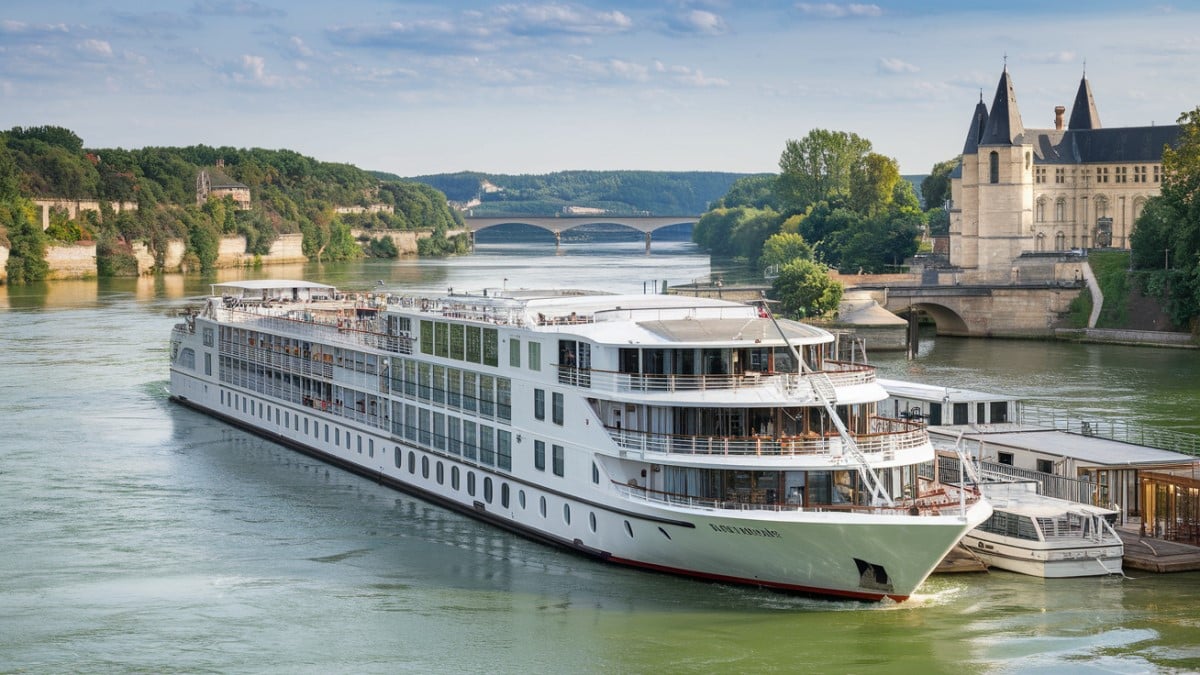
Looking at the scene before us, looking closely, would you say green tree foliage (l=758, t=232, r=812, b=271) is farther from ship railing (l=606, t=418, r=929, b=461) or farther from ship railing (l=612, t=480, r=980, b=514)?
ship railing (l=612, t=480, r=980, b=514)

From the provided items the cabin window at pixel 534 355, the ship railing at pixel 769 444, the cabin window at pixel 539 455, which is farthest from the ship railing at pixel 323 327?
the ship railing at pixel 769 444

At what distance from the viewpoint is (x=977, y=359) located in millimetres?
63906

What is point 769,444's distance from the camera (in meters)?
24.4

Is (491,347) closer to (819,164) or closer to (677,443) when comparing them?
(677,443)

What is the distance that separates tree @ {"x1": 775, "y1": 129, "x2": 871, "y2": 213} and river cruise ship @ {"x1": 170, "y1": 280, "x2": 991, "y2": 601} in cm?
9107

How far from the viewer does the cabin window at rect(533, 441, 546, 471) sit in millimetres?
27606

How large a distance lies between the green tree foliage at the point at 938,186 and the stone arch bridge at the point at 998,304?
127 feet

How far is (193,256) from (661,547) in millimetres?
109683

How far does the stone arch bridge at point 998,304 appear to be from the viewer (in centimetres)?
7544

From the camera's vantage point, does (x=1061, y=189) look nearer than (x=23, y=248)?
Yes

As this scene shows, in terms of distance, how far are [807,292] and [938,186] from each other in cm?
4911

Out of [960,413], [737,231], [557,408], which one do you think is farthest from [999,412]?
[737,231]

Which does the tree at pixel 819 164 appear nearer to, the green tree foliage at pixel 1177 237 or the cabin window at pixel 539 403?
the green tree foliage at pixel 1177 237

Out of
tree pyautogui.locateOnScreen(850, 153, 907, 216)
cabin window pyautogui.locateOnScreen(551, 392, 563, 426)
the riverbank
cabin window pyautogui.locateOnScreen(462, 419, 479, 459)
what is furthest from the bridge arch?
cabin window pyautogui.locateOnScreen(551, 392, 563, 426)
